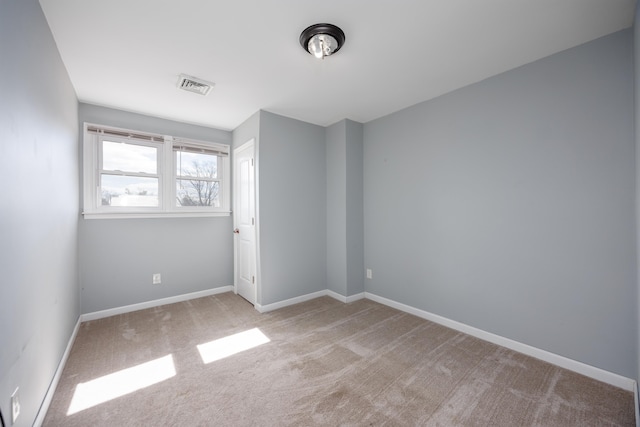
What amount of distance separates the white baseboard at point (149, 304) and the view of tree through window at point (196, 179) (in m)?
1.26

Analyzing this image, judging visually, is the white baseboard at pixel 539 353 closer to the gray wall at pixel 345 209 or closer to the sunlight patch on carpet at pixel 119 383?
the gray wall at pixel 345 209

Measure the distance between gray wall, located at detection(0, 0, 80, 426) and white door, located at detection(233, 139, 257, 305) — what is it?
1765 millimetres

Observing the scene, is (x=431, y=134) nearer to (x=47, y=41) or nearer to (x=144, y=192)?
(x=47, y=41)

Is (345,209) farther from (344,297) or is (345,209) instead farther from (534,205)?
(534,205)

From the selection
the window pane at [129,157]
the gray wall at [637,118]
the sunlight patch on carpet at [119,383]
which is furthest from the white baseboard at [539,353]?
the window pane at [129,157]

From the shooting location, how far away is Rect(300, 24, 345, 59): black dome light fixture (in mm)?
1784

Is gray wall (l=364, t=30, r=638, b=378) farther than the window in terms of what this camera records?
No

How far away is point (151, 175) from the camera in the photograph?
3.42 meters

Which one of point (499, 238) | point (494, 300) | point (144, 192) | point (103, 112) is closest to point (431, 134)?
point (499, 238)

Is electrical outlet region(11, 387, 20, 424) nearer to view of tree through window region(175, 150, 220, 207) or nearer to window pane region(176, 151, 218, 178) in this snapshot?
view of tree through window region(175, 150, 220, 207)

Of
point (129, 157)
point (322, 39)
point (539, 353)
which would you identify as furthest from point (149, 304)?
point (539, 353)

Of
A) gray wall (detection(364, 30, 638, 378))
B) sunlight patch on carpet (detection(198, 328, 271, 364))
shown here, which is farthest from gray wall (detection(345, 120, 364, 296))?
sunlight patch on carpet (detection(198, 328, 271, 364))

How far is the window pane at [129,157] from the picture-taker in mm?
3160

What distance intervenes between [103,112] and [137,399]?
10.0 ft
